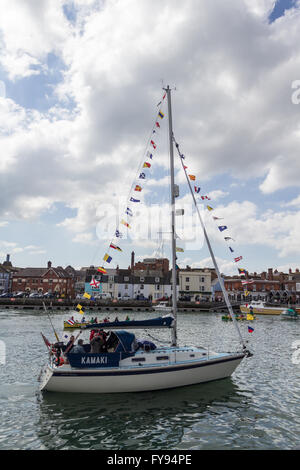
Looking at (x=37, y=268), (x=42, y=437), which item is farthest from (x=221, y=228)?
(x=37, y=268)

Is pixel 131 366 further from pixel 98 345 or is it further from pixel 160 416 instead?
pixel 160 416

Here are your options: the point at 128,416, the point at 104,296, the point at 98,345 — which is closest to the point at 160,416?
the point at 128,416

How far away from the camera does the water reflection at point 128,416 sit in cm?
1079

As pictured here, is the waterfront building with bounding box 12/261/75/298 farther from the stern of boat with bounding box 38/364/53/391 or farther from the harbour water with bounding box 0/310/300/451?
the stern of boat with bounding box 38/364/53/391

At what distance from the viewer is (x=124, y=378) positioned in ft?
48.1

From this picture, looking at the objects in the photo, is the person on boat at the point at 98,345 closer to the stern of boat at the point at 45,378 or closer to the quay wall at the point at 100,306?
the stern of boat at the point at 45,378

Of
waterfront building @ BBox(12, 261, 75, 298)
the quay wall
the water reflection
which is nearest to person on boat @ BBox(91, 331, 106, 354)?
the water reflection

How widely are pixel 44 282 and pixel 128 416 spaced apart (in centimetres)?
8763

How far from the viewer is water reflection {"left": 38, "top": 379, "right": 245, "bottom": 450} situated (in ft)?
35.4

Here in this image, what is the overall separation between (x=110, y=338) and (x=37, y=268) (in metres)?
90.7

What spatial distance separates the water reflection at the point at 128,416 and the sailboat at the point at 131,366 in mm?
481

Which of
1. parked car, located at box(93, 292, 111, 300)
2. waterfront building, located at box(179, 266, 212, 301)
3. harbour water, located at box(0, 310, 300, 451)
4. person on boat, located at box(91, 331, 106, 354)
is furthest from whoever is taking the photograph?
waterfront building, located at box(179, 266, 212, 301)

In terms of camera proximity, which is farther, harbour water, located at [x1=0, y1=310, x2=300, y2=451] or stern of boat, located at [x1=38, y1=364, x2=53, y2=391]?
stern of boat, located at [x1=38, y1=364, x2=53, y2=391]
